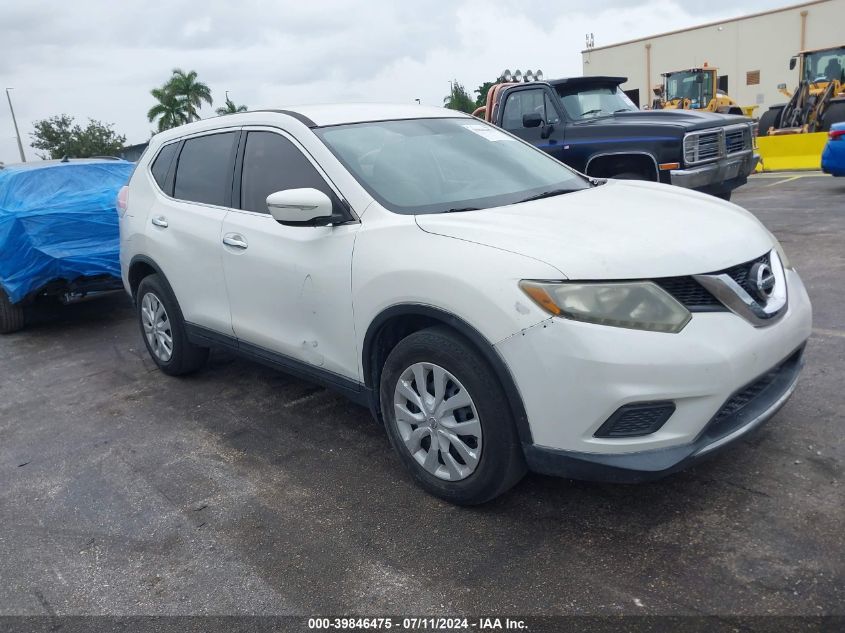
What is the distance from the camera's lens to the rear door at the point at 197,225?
14.2 ft

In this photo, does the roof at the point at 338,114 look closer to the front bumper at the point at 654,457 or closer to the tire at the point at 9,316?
the front bumper at the point at 654,457

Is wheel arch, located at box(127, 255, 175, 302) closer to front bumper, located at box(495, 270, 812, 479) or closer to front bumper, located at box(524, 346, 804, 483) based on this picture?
front bumper, located at box(495, 270, 812, 479)

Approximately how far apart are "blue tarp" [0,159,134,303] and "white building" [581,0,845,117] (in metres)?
30.6

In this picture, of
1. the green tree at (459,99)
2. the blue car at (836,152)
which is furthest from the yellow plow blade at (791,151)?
the green tree at (459,99)

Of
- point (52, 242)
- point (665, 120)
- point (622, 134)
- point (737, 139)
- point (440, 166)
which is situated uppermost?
point (440, 166)

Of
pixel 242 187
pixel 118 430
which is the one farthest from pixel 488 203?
pixel 118 430

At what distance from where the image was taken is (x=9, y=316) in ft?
22.9

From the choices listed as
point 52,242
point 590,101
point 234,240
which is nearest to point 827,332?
point 234,240

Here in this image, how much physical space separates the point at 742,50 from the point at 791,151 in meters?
19.6

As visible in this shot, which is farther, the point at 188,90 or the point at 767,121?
the point at 188,90

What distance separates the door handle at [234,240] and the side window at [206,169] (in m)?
0.25

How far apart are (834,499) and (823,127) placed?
1577 cm

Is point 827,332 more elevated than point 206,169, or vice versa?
point 206,169

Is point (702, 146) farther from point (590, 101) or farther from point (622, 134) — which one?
point (590, 101)
